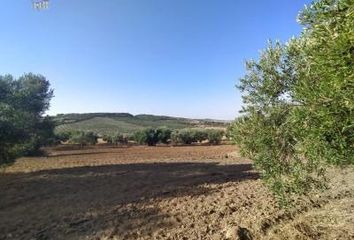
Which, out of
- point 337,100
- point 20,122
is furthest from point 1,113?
point 337,100

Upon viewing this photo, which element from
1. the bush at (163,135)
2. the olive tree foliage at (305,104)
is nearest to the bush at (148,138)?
the bush at (163,135)

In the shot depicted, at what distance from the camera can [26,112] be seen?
146ft

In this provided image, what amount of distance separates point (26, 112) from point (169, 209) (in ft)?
99.7

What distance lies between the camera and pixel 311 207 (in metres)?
18.2

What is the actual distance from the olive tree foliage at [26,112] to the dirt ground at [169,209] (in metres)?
3.07

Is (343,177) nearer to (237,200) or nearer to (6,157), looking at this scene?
(237,200)

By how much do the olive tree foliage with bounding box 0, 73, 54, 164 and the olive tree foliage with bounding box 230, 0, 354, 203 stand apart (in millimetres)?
19131

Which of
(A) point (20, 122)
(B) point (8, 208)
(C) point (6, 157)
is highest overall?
(A) point (20, 122)

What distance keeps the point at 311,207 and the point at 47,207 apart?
13125mm

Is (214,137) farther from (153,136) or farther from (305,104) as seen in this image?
(305,104)

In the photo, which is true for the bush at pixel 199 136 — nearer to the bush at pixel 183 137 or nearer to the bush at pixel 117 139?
the bush at pixel 183 137

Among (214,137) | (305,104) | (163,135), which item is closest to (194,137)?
(214,137)

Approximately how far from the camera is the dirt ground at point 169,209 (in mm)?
15742

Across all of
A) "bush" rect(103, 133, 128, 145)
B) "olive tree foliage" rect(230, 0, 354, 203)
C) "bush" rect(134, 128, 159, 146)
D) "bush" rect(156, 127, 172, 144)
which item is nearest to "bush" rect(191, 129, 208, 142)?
"bush" rect(156, 127, 172, 144)
